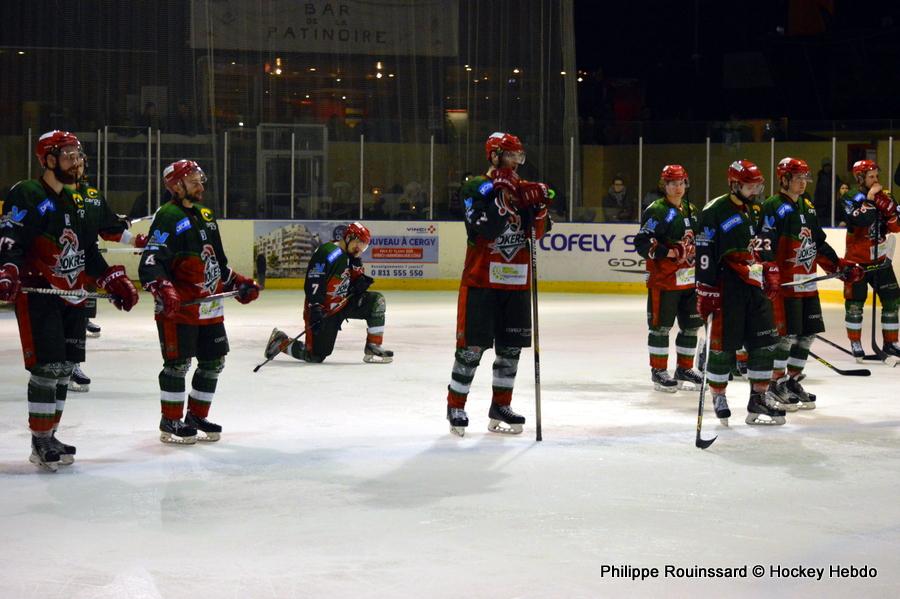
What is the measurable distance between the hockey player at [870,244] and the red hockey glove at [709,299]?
11.8ft

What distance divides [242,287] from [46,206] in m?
1.12

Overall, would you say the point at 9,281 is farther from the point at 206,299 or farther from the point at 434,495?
the point at 434,495

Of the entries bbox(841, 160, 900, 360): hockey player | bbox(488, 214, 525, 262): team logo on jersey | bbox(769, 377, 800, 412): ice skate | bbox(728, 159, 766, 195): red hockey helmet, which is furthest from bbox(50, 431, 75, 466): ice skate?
bbox(841, 160, 900, 360): hockey player

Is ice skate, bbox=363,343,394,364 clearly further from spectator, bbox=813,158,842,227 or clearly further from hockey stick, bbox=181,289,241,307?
spectator, bbox=813,158,842,227

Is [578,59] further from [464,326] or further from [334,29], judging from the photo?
[464,326]

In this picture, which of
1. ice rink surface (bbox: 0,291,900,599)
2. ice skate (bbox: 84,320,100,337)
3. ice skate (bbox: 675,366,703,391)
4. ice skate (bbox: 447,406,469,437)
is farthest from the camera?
ice skate (bbox: 84,320,100,337)

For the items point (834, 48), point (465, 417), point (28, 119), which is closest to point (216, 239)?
point (465, 417)

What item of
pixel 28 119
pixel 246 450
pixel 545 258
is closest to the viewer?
pixel 246 450

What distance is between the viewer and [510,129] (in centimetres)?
1941

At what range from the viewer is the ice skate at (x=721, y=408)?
6.80 m

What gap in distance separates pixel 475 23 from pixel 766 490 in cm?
1584

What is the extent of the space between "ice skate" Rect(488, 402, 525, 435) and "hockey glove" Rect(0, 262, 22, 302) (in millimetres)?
2465

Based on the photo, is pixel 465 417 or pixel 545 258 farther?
pixel 545 258

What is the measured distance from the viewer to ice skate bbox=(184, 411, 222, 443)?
627 centimetres
